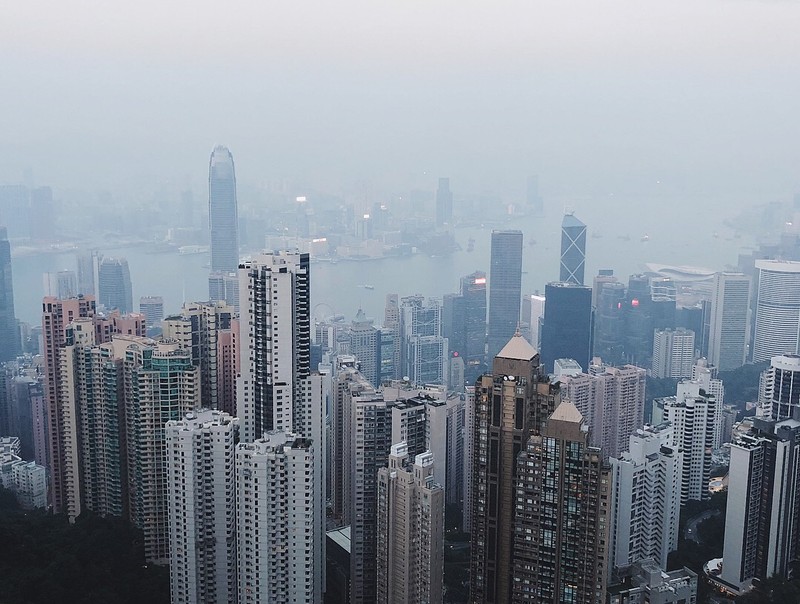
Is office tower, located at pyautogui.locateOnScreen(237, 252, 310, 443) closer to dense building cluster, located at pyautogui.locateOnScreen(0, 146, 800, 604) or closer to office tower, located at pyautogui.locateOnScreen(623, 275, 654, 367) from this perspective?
dense building cluster, located at pyautogui.locateOnScreen(0, 146, 800, 604)

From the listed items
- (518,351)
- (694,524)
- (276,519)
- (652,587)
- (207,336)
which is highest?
(518,351)

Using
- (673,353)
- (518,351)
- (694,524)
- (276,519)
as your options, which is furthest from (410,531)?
(673,353)

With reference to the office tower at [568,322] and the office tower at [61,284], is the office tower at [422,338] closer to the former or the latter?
the office tower at [568,322]

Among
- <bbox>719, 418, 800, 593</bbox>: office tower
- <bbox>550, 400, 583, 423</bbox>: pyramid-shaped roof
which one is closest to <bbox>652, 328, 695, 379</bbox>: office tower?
<bbox>719, 418, 800, 593</bbox>: office tower

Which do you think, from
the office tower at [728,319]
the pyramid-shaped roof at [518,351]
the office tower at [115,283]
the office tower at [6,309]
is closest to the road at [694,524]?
the pyramid-shaped roof at [518,351]

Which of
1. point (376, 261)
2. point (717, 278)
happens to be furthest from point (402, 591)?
point (717, 278)

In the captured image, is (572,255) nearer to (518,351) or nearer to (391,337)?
(391,337)
